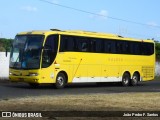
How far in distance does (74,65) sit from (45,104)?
12.6 metres

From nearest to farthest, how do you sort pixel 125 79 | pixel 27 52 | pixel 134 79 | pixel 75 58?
pixel 27 52
pixel 75 58
pixel 125 79
pixel 134 79

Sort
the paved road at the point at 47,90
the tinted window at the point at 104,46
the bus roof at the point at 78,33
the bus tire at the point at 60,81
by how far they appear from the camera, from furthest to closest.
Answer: the tinted window at the point at 104,46 < the bus tire at the point at 60,81 < the bus roof at the point at 78,33 < the paved road at the point at 47,90

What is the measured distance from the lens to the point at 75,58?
2864 centimetres

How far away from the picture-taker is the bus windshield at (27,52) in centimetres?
2661

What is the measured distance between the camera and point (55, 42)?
27.1 meters

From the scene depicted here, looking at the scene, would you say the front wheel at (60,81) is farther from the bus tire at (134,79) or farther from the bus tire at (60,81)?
the bus tire at (134,79)

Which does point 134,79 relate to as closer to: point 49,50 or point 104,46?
point 104,46

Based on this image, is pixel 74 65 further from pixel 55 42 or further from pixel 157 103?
pixel 157 103

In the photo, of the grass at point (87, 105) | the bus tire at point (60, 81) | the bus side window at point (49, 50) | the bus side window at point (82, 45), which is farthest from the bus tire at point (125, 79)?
the grass at point (87, 105)

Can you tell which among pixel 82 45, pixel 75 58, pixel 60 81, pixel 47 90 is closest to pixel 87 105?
pixel 47 90

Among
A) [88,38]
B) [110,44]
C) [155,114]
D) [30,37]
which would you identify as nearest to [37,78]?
[30,37]

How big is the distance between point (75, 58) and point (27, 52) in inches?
125

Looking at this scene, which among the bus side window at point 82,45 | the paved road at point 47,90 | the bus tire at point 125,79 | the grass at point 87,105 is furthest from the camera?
the bus tire at point 125,79

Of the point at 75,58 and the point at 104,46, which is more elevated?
the point at 104,46
